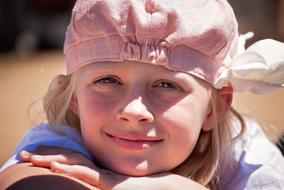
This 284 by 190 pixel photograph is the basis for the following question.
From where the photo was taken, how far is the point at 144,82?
2.04 m

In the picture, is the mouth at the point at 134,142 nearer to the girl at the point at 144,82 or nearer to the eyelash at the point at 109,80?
the girl at the point at 144,82

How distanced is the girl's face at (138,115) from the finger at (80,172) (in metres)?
0.11

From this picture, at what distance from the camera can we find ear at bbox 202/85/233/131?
2295 millimetres

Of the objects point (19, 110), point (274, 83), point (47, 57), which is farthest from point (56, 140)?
point (47, 57)

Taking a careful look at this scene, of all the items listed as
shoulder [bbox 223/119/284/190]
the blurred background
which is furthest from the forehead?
the blurred background

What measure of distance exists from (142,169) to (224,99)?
1.49ft

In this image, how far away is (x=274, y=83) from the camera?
229 centimetres

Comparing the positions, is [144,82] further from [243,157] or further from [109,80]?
[243,157]

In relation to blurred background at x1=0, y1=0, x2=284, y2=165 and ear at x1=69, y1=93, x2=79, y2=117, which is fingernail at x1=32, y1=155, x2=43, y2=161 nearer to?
ear at x1=69, y1=93, x2=79, y2=117

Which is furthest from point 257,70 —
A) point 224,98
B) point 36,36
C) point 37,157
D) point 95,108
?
point 36,36

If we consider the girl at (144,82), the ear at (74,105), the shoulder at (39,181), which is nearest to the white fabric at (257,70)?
the girl at (144,82)

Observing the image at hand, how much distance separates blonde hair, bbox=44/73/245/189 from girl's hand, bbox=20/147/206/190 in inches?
8.4

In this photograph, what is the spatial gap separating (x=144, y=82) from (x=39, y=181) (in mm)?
428

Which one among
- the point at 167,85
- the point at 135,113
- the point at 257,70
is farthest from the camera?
the point at 257,70
